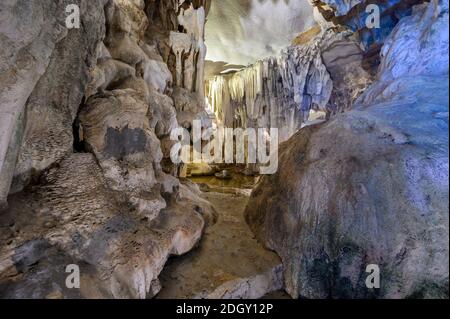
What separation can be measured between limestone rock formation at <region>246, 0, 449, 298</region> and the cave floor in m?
0.21

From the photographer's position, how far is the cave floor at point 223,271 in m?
2.67

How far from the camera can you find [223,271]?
Result: 2959 millimetres

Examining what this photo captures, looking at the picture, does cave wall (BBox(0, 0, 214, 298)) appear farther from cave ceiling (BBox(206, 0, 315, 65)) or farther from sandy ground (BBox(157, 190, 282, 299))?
cave ceiling (BBox(206, 0, 315, 65))

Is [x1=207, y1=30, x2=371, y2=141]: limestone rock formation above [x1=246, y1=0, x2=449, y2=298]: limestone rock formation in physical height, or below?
above

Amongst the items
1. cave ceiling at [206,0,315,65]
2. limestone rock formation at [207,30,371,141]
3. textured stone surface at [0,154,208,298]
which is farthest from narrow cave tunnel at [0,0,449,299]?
cave ceiling at [206,0,315,65]

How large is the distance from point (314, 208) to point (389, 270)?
0.90 m

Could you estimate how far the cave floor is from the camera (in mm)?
2674

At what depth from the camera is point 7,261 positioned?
199 centimetres

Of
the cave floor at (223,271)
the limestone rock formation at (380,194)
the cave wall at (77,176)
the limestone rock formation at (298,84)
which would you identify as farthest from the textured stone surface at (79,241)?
the limestone rock formation at (298,84)

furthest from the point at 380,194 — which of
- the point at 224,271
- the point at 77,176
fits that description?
the point at 77,176

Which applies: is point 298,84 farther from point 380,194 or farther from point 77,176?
point 77,176

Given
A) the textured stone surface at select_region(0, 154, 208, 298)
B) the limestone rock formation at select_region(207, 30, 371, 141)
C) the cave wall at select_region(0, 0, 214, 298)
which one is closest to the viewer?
the textured stone surface at select_region(0, 154, 208, 298)

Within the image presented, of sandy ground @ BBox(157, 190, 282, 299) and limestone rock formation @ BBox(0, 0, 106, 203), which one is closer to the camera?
limestone rock formation @ BBox(0, 0, 106, 203)

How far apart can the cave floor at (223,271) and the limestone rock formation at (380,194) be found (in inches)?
8.3
